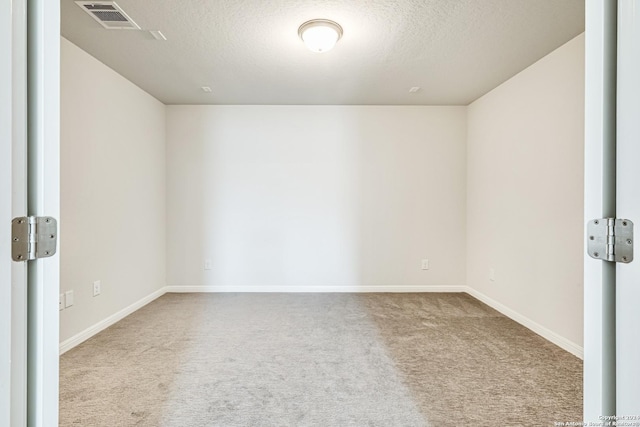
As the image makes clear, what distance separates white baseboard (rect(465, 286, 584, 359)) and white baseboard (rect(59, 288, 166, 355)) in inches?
151

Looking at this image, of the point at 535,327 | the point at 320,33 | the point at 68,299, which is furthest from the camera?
the point at 535,327

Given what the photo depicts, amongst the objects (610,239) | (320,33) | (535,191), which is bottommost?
(610,239)

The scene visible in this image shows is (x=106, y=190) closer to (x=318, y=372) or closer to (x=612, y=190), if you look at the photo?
(x=318, y=372)

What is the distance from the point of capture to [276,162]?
13.5ft

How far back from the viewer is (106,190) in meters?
2.95

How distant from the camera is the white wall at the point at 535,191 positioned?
94.8 inches

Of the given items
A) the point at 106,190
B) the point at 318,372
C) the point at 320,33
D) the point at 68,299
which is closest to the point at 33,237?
the point at 318,372

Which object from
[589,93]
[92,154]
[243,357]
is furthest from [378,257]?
[589,93]

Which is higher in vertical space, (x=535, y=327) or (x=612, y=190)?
(x=612, y=190)

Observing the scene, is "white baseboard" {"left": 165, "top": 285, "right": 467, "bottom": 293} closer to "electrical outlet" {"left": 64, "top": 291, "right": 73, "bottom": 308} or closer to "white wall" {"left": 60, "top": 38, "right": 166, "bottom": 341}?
"white wall" {"left": 60, "top": 38, "right": 166, "bottom": 341}

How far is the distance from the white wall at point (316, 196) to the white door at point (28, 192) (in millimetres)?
3409

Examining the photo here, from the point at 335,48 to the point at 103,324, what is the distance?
3.18m

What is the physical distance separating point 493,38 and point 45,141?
112 inches
